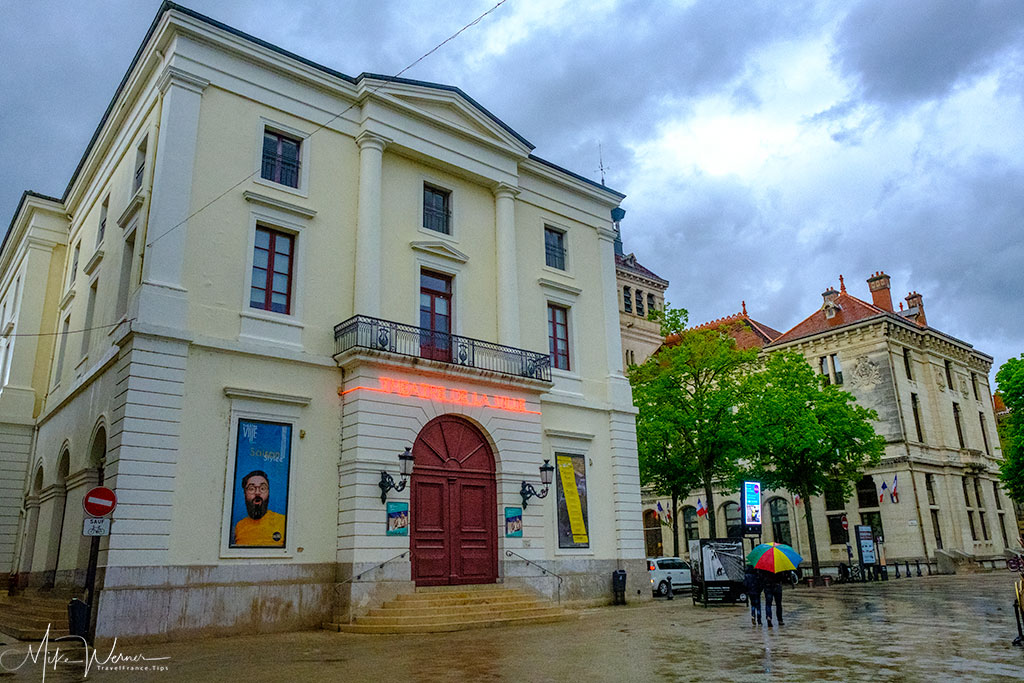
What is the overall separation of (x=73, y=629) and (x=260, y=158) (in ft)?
36.8

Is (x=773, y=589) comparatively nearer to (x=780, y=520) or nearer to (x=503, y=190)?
(x=503, y=190)

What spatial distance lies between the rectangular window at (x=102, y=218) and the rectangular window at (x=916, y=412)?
44440 mm

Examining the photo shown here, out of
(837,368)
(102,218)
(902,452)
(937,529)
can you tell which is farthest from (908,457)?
(102,218)

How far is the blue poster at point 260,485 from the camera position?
1642 cm

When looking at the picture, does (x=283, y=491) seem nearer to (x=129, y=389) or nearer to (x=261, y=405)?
(x=261, y=405)

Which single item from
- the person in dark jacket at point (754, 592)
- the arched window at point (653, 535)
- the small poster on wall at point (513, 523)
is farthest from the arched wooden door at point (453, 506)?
the arched window at point (653, 535)

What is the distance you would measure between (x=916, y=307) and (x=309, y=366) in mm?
48972

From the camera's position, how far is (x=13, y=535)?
25828 millimetres

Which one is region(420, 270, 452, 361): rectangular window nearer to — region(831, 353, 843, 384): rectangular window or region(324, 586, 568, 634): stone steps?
region(324, 586, 568, 634): stone steps

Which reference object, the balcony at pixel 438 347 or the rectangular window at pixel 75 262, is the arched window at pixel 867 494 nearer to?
the balcony at pixel 438 347

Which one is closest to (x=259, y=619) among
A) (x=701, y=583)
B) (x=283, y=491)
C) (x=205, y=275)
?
(x=283, y=491)

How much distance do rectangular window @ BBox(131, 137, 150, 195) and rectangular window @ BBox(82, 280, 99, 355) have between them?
143 inches

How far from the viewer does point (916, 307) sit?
176 feet

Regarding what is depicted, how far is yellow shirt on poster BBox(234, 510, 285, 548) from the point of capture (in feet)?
53.6
